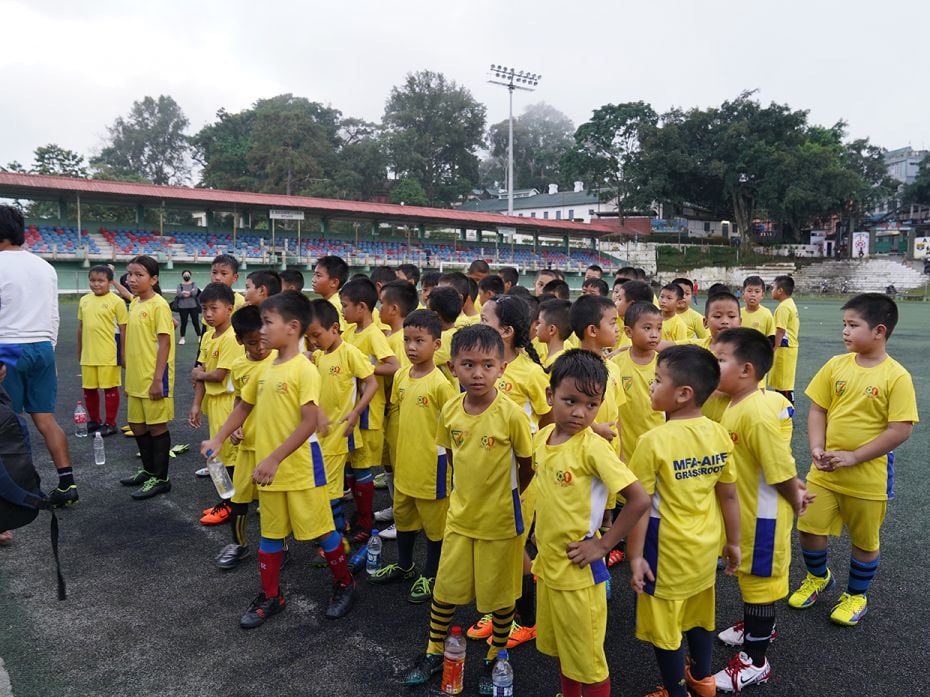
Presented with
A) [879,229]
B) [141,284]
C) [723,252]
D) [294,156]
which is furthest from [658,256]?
[141,284]

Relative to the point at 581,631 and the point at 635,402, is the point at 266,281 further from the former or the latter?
the point at 581,631

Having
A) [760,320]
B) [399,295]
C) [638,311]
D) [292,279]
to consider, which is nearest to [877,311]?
[638,311]

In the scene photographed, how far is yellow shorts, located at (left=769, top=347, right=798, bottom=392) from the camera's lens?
7020 mm

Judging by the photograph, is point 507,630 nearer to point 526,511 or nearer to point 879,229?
point 526,511

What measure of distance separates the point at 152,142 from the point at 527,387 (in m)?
77.4

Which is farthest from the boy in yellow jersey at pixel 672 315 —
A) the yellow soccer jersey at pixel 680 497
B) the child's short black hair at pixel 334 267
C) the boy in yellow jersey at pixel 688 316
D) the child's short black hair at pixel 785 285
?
the yellow soccer jersey at pixel 680 497

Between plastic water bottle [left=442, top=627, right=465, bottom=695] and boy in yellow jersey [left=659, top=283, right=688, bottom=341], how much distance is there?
3.89 meters

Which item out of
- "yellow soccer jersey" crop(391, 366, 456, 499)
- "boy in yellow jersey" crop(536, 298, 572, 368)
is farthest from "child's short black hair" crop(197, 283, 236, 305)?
"boy in yellow jersey" crop(536, 298, 572, 368)

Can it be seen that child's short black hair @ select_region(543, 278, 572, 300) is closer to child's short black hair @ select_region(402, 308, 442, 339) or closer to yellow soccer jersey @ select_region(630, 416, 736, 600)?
child's short black hair @ select_region(402, 308, 442, 339)

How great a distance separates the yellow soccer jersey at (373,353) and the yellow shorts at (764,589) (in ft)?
8.04

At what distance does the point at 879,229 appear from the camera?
53.2 meters

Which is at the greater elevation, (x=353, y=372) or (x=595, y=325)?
(x=595, y=325)

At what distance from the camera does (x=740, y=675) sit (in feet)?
8.70

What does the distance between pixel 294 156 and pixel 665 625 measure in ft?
164
